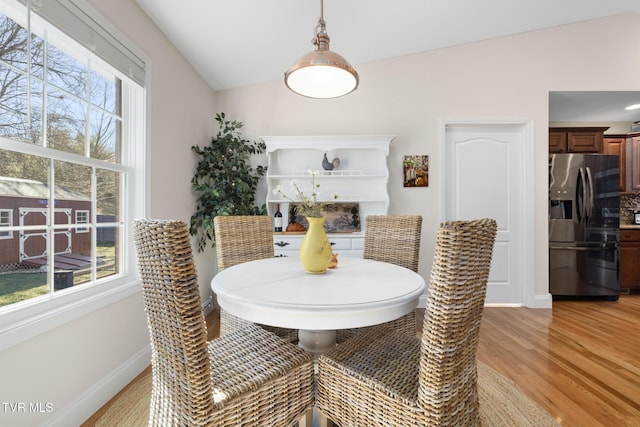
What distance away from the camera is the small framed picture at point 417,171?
3396 millimetres

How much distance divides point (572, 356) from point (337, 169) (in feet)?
8.55

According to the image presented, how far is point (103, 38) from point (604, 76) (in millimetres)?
4668

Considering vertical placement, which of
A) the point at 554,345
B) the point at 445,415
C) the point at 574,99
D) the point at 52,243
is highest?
the point at 574,99

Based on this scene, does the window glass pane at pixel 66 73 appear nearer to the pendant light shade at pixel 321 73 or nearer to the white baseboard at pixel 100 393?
the pendant light shade at pixel 321 73

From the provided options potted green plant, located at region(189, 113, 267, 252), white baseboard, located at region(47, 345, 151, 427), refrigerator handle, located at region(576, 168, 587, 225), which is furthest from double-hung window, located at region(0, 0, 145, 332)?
refrigerator handle, located at region(576, 168, 587, 225)

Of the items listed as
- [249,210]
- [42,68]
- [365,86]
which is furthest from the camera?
[365,86]

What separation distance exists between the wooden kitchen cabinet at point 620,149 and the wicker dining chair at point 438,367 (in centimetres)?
478

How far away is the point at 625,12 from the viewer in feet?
10.5

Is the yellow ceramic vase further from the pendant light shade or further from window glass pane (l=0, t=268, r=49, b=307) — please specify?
window glass pane (l=0, t=268, r=49, b=307)

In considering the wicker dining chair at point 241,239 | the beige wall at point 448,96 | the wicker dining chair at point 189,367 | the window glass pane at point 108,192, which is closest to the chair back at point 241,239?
the wicker dining chair at point 241,239

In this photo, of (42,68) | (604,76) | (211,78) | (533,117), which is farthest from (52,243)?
(604,76)

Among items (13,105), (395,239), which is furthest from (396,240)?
(13,105)

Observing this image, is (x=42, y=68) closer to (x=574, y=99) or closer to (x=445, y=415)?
(x=445, y=415)

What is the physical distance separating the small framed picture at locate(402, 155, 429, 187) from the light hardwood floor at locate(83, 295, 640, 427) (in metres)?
1.44
